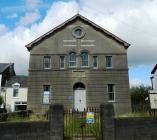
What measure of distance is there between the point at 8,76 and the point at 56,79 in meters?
26.0

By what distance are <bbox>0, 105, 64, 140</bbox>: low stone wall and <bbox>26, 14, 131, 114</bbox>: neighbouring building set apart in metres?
13.6

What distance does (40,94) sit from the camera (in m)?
26.2

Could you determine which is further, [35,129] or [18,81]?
[18,81]

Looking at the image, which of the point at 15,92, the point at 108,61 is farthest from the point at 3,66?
the point at 108,61

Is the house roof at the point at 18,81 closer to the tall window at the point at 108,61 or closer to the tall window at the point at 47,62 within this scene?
the tall window at the point at 47,62

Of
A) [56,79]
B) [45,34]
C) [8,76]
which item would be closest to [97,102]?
[56,79]

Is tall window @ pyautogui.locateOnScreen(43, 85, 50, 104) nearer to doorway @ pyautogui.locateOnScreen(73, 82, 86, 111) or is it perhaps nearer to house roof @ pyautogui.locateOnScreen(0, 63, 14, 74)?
doorway @ pyautogui.locateOnScreen(73, 82, 86, 111)

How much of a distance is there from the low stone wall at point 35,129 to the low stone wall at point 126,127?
7.48ft

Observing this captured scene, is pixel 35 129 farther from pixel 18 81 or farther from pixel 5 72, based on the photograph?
pixel 5 72

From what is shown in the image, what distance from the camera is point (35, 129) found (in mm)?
12289

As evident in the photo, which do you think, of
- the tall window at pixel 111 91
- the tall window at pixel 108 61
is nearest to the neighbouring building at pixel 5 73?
the tall window at pixel 111 91

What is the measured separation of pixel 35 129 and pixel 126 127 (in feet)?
15.6

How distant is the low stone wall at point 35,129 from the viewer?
1215 centimetres

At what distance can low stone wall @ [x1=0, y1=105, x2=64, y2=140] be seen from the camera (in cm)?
1215
